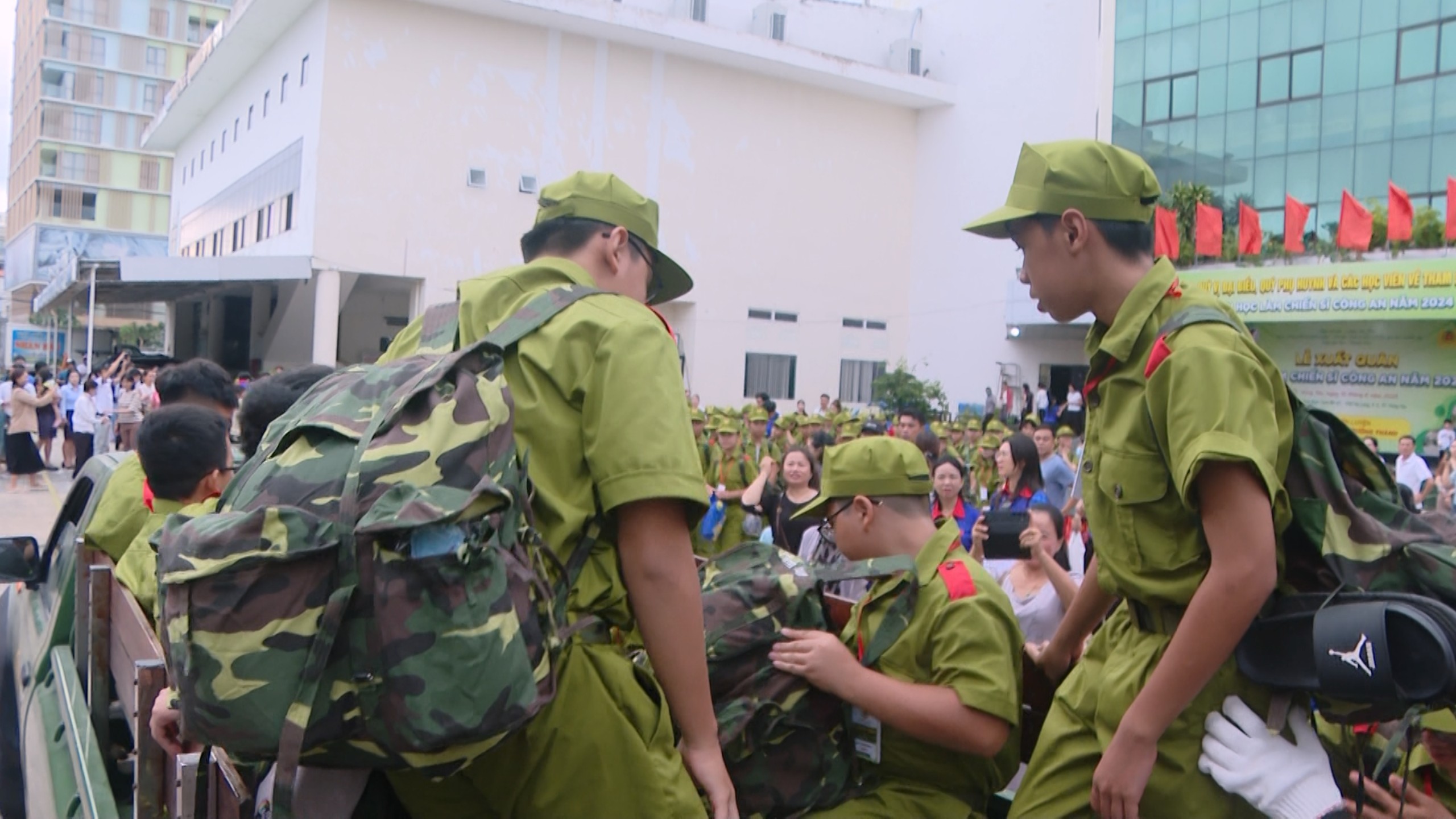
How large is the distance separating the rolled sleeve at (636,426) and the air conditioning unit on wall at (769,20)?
2992 centimetres

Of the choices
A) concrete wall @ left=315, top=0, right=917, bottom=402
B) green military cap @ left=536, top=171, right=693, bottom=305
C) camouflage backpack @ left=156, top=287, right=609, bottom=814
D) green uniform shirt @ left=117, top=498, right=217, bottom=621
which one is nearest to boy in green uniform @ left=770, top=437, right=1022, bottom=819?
green military cap @ left=536, top=171, right=693, bottom=305

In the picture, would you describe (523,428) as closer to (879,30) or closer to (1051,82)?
(1051,82)

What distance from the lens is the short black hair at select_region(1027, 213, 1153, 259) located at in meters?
2.20

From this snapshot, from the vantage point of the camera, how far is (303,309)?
25750mm

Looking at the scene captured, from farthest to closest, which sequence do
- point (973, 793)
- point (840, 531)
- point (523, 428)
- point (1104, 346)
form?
point (840, 531), point (973, 793), point (1104, 346), point (523, 428)

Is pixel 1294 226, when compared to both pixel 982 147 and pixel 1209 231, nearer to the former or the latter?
pixel 1209 231

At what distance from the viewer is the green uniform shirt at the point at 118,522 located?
3.40 m

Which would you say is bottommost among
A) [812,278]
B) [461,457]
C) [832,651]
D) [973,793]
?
[973,793]

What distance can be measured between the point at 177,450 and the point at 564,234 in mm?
1696

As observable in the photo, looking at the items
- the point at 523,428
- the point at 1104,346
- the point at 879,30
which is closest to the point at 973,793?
the point at 1104,346

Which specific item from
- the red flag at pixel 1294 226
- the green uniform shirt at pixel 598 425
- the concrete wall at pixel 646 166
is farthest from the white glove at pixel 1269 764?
the red flag at pixel 1294 226

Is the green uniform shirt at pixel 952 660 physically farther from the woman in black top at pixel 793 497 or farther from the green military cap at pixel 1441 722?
the woman in black top at pixel 793 497

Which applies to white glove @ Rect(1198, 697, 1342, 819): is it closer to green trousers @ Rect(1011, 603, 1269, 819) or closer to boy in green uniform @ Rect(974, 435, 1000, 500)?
green trousers @ Rect(1011, 603, 1269, 819)

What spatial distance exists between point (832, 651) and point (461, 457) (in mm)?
1218
